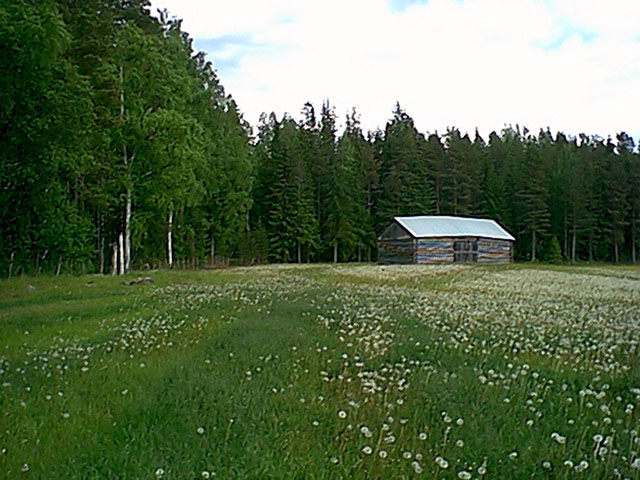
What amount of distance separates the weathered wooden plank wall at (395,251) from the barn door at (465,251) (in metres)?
4.93

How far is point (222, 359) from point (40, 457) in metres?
3.99

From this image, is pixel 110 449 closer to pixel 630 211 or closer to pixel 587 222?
pixel 587 222

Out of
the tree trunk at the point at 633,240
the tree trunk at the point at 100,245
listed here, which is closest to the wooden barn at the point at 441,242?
the tree trunk at the point at 633,240

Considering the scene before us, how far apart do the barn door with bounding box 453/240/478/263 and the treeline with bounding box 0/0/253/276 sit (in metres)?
22.5

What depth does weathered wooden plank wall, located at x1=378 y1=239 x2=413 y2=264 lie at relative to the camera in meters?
57.4

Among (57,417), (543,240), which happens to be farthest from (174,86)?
(543,240)

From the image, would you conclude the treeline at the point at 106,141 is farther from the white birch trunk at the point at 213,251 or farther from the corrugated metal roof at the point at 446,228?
the corrugated metal roof at the point at 446,228

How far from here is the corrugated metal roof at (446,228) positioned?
5719 cm

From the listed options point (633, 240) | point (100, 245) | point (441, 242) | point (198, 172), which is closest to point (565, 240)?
point (633, 240)

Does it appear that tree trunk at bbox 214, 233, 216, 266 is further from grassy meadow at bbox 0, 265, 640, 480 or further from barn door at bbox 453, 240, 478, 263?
grassy meadow at bbox 0, 265, 640, 480

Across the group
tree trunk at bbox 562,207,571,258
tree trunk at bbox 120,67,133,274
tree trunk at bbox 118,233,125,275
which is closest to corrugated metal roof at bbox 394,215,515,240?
tree trunk at bbox 562,207,571,258

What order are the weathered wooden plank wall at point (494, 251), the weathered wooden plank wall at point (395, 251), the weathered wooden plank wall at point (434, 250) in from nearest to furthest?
the weathered wooden plank wall at point (434, 250)
the weathered wooden plank wall at point (395, 251)
the weathered wooden plank wall at point (494, 251)

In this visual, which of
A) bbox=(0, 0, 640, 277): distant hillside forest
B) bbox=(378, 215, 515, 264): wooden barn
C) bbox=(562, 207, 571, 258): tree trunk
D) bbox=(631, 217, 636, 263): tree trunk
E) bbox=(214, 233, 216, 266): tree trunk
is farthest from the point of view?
bbox=(562, 207, 571, 258): tree trunk

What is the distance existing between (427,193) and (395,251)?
15263mm
